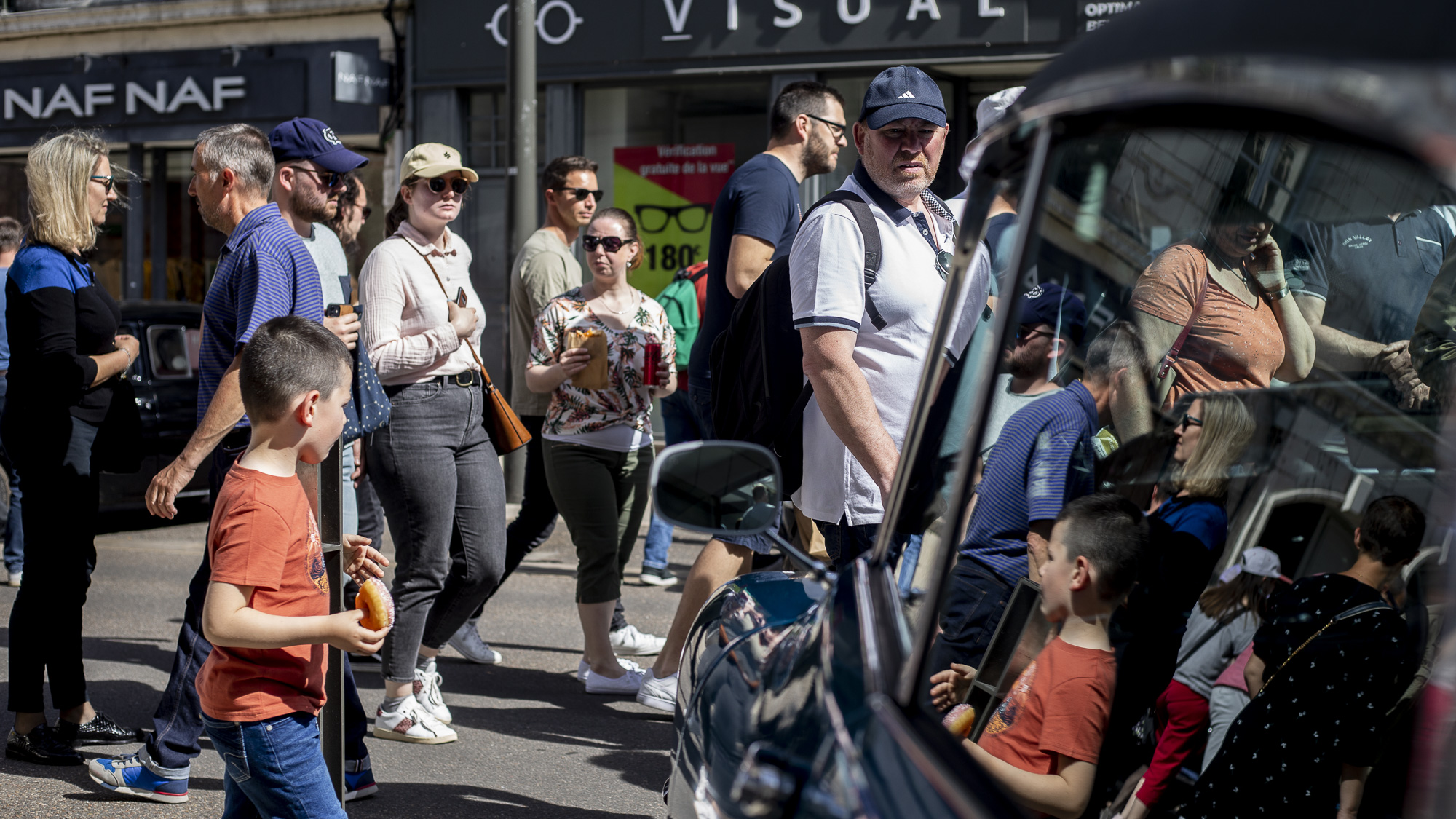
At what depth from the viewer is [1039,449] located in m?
1.58

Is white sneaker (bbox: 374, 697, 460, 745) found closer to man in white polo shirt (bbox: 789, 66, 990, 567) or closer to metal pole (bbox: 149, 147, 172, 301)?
man in white polo shirt (bbox: 789, 66, 990, 567)

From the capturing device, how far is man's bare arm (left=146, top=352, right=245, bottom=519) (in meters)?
3.74

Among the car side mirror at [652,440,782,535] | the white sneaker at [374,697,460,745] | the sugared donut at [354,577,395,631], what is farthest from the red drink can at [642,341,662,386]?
the car side mirror at [652,440,782,535]

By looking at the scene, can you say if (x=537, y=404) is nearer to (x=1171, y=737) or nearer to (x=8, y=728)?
(x=8, y=728)

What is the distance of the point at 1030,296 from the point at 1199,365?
36cm

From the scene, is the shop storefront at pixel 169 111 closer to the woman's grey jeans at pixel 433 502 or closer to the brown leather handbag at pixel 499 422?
the brown leather handbag at pixel 499 422

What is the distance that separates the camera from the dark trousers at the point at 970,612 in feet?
4.89

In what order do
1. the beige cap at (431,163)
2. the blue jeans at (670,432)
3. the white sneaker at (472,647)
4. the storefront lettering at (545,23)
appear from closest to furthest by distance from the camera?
1. the beige cap at (431,163)
2. the white sneaker at (472,647)
3. the blue jeans at (670,432)
4. the storefront lettering at (545,23)

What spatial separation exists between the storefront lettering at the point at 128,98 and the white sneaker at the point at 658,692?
1106 cm

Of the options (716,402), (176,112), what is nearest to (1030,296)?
(716,402)

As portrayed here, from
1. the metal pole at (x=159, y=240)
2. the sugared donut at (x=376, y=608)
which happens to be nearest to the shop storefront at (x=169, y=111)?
the metal pole at (x=159, y=240)

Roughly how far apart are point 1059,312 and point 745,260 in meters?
3.12

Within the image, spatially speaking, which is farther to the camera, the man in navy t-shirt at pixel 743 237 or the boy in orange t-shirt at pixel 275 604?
the man in navy t-shirt at pixel 743 237

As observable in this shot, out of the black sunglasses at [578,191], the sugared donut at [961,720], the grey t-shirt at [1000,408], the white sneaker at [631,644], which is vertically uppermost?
the black sunglasses at [578,191]
